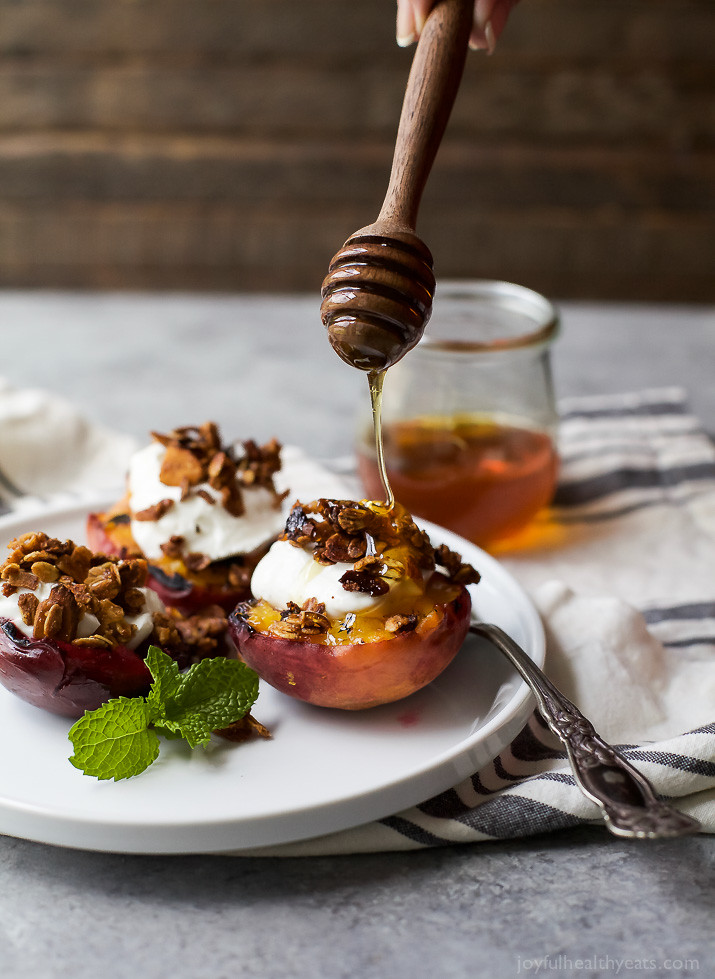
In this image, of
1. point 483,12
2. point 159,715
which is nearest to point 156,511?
point 159,715

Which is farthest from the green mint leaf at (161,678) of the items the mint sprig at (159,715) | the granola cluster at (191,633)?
the granola cluster at (191,633)

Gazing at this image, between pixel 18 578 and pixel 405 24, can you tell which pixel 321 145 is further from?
pixel 18 578

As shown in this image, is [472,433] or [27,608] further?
[472,433]

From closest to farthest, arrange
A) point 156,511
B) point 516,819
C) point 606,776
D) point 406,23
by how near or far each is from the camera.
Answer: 1. point 606,776
2. point 516,819
3. point 156,511
4. point 406,23

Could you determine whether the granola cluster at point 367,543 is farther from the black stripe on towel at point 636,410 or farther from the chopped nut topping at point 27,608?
the black stripe on towel at point 636,410

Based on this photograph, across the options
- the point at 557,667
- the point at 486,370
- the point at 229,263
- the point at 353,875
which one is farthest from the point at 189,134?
the point at 353,875

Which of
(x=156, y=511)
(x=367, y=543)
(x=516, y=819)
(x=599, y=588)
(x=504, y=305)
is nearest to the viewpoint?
(x=516, y=819)

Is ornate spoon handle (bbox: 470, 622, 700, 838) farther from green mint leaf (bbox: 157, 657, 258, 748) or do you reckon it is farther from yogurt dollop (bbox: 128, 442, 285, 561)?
yogurt dollop (bbox: 128, 442, 285, 561)

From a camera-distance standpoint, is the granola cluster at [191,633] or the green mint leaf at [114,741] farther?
the granola cluster at [191,633]
